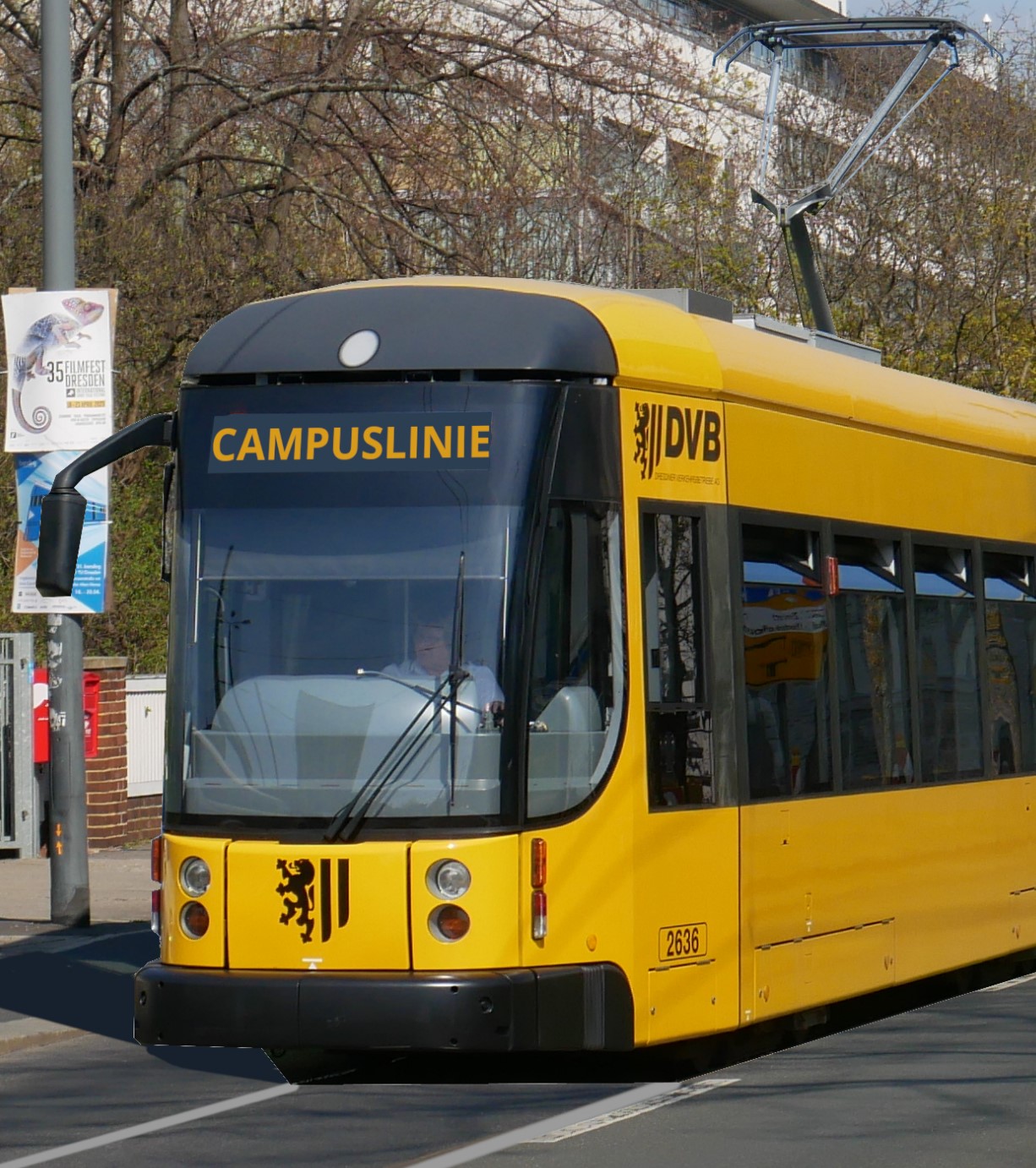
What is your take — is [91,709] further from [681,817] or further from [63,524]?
[681,817]

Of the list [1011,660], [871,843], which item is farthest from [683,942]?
[1011,660]

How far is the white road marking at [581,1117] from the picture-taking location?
7125 millimetres

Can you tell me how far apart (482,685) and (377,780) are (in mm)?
488

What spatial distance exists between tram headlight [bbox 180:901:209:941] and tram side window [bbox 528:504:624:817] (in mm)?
1246

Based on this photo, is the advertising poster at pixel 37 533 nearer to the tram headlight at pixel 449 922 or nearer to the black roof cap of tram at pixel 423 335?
the black roof cap of tram at pixel 423 335

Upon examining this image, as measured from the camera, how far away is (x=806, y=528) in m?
9.05

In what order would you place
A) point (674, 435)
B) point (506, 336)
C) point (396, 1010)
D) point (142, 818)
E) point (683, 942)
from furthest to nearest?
point (142, 818)
point (674, 435)
point (683, 942)
point (506, 336)
point (396, 1010)

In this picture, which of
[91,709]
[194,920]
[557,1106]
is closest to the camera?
[194,920]

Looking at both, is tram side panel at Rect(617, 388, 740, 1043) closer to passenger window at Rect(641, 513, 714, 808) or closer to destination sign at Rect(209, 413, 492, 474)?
passenger window at Rect(641, 513, 714, 808)

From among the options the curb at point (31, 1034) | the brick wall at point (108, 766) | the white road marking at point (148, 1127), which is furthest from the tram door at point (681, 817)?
the brick wall at point (108, 766)

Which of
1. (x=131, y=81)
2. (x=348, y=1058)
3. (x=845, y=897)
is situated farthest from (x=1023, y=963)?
(x=131, y=81)

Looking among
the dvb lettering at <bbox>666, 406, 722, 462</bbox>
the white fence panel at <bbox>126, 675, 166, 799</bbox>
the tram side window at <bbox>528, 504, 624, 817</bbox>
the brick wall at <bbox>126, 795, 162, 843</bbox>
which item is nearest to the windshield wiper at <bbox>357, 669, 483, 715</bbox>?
the tram side window at <bbox>528, 504, 624, 817</bbox>

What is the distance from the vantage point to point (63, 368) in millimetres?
13648

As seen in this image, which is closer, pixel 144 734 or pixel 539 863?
pixel 539 863
